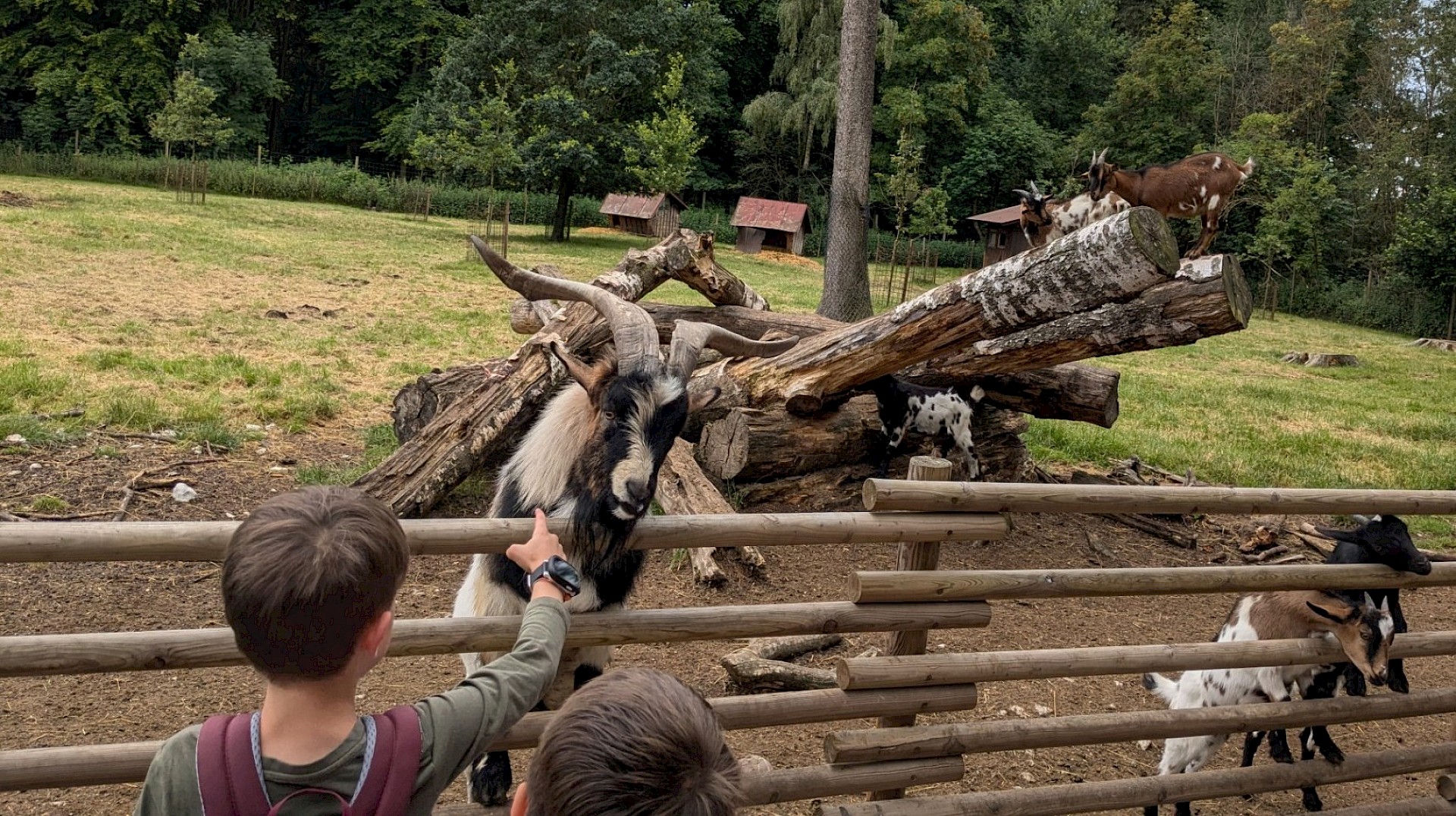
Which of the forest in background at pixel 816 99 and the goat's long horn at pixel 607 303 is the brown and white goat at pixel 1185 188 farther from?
the forest in background at pixel 816 99

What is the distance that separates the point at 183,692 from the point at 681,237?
15.8ft

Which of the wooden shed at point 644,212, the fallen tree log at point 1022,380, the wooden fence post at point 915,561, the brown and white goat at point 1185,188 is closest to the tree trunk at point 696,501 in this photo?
the fallen tree log at point 1022,380

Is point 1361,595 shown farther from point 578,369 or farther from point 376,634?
point 376,634

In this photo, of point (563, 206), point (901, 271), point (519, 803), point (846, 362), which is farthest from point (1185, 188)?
point (563, 206)

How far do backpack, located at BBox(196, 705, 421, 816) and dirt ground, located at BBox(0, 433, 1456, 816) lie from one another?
2475 mm

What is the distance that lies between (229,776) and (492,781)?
1.98 meters

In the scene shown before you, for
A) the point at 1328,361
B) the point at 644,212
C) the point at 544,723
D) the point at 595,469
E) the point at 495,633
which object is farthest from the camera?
the point at 644,212

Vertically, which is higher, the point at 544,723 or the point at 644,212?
the point at 644,212

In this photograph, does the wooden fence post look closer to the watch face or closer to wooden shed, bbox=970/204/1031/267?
the watch face

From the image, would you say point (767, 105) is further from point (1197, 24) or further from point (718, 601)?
point (718, 601)

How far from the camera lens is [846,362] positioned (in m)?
7.13

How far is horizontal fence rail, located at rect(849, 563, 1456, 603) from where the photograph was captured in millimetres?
3623

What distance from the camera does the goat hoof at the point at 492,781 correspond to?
3585mm

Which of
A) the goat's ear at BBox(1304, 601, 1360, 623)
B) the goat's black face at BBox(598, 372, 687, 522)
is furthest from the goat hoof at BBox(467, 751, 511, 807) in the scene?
the goat's ear at BBox(1304, 601, 1360, 623)
